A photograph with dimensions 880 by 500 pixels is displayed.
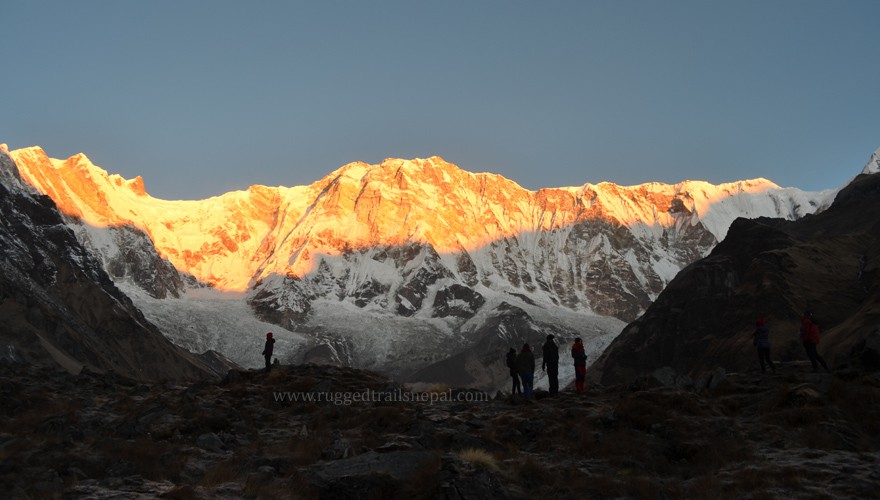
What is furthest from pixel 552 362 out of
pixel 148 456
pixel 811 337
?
pixel 148 456

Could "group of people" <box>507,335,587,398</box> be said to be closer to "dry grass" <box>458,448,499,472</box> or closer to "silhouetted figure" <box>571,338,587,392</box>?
"silhouetted figure" <box>571,338,587,392</box>

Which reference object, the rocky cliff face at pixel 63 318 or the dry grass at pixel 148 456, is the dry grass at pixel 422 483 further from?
the rocky cliff face at pixel 63 318

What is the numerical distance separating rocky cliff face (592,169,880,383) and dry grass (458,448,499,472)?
216 feet

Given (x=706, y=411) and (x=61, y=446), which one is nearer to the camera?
(x=61, y=446)

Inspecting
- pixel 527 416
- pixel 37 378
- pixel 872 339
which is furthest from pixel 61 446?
pixel 872 339

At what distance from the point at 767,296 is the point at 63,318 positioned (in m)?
120

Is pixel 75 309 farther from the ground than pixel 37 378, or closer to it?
farther from the ground

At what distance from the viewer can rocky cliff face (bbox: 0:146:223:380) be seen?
134625mm

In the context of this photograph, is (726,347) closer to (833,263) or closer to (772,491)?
(833,263)

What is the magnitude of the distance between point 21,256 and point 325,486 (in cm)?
17226

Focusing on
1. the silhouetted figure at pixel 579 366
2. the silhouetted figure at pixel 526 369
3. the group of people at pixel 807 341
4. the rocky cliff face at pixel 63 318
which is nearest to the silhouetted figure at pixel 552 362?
the silhouetted figure at pixel 526 369

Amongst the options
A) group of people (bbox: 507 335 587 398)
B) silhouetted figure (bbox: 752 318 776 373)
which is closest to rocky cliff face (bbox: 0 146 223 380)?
group of people (bbox: 507 335 587 398)

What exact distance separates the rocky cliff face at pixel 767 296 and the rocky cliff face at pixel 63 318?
8885cm

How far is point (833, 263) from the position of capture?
4938 inches
